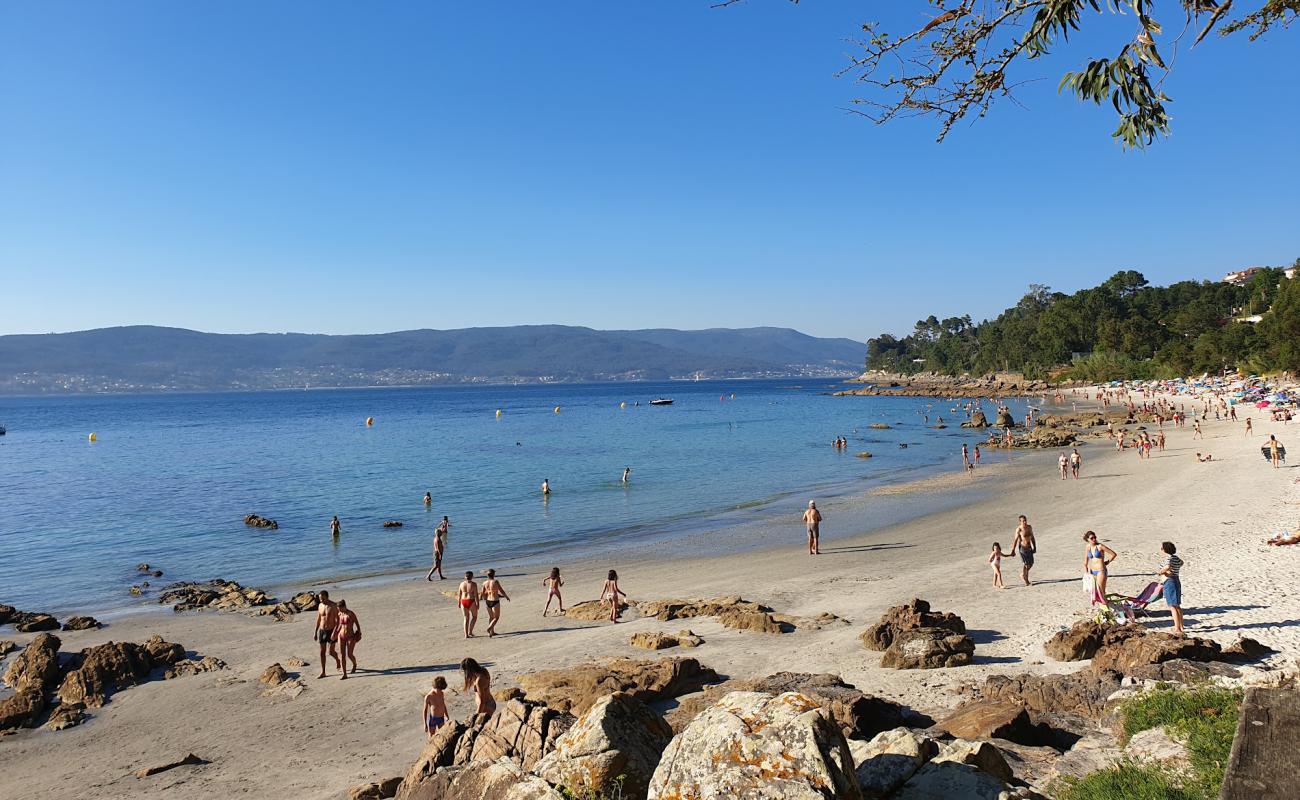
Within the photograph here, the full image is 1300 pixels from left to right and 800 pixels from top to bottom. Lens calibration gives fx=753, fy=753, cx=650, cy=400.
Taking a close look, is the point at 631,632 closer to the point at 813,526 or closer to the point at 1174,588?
the point at 813,526

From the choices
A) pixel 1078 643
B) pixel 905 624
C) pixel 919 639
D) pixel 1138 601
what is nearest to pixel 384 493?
pixel 905 624

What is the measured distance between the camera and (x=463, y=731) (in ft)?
24.8

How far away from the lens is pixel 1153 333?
108250mm

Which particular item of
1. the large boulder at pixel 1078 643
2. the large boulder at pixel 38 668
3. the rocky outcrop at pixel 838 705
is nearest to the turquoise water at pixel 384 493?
the large boulder at pixel 38 668

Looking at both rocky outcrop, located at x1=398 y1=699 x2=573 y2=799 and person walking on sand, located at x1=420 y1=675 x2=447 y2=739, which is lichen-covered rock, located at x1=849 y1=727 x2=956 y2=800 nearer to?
rocky outcrop, located at x1=398 y1=699 x2=573 y2=799

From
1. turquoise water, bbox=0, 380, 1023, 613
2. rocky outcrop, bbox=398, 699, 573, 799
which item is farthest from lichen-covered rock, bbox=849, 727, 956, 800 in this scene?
turquoise water, bbox=0, 380, 1023, 613

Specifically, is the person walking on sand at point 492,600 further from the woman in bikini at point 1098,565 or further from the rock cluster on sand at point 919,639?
the woman in bikini at point 1098,565

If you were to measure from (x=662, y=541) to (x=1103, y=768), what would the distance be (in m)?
20.6

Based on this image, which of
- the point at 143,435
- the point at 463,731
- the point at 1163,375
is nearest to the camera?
the point at 463,731

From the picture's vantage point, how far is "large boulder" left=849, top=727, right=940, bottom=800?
496cm

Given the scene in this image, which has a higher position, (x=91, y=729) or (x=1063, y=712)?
(x=1063, y=712)

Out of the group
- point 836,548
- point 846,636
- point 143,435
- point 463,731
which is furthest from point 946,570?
point 143,435

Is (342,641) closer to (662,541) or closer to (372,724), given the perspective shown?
(372,724)

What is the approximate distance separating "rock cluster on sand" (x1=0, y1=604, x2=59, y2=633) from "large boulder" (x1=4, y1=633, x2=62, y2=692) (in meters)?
3.86
